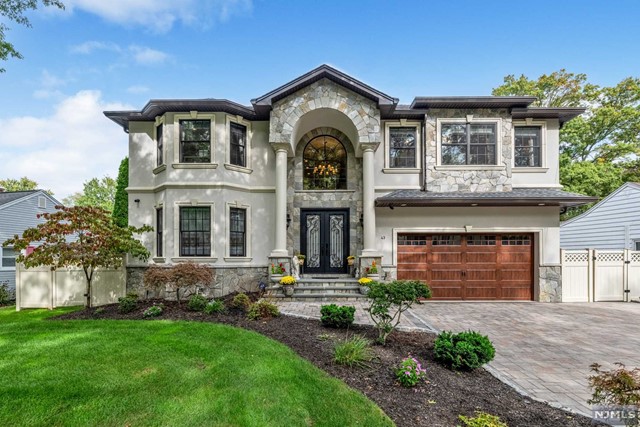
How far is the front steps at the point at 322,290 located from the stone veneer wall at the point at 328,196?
1.50m

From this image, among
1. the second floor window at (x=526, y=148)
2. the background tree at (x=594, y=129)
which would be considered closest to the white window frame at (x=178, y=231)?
the second floor window at (x=526, y=148)

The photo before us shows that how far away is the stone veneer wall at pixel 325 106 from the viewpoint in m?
10.3

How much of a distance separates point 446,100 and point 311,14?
19.8ft

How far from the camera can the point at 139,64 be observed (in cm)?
1331

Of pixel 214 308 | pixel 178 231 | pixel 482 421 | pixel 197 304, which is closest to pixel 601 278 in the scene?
pixel 482 421

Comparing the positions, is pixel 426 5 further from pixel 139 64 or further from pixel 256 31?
pixel 139 64

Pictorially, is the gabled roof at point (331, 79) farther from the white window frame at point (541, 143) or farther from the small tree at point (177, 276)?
the small tree at point (177, 276)

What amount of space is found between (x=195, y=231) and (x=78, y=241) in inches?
123

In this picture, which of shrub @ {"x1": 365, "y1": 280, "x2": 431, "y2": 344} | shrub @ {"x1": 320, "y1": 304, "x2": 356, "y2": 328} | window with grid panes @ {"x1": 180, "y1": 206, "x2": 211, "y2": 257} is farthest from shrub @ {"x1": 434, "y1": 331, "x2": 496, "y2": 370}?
window with grid panes @ {"x1": 180, "y1": 206, "x2": 211, "y2": 257}

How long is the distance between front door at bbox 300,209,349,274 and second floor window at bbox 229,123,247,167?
2.91 meters

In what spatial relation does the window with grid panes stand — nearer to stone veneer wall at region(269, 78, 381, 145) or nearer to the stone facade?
stone veneer wall at region(269, 78, 381, 145)

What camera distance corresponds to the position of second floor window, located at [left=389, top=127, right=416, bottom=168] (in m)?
11.2

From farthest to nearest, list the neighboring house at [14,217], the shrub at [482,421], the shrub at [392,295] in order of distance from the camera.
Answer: the neighboring house at [14,217] → the shrub at [392,295] → the shrub at [482,421]

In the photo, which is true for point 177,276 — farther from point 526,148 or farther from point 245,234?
point 526,148
